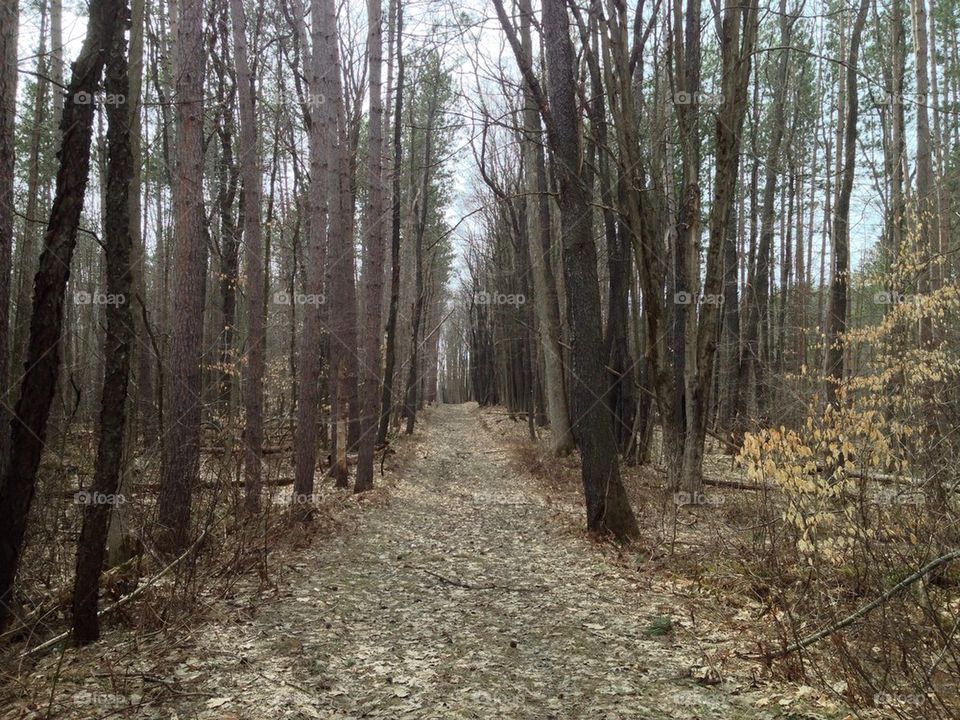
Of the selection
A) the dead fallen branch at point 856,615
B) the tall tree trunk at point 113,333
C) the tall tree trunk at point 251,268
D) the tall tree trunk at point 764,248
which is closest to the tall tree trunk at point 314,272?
the tall tree trunk at point 251,268

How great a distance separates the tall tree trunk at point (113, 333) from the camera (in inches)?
159

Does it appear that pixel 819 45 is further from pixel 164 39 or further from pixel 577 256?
pixel 164 39

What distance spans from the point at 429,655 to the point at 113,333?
3.07 m

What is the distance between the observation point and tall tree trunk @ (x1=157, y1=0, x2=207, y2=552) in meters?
6.09

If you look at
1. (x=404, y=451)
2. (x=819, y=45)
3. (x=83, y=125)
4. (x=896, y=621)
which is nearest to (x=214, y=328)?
(x=404, y=451)

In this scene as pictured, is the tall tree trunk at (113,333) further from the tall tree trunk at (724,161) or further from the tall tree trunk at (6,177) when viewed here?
the tall tree trunk at (724,161)

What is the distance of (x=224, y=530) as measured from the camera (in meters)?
6.66

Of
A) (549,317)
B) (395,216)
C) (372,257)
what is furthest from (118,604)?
(395,216)

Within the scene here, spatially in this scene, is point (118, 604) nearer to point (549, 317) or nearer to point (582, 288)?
point (582, 288)

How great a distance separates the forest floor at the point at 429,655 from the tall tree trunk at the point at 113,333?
77 cm

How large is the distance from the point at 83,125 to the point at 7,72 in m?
0.63

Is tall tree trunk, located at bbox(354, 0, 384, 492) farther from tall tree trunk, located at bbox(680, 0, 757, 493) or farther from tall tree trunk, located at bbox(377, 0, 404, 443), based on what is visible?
tall tree trunk, located at bbox(680, 0, 757, 493)

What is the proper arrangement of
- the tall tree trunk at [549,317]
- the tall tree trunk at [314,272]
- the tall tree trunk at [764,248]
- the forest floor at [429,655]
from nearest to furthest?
the forest floor at [429,655], the tall tree trunk at [314,272], the tall tree trunk at [549,317], the tall tree trunk at [764,248]

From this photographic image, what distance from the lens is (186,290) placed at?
6.32 meters
